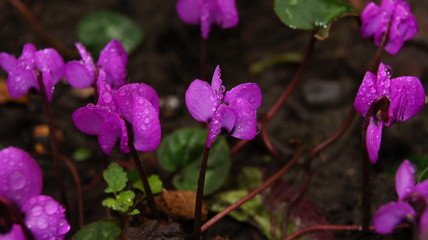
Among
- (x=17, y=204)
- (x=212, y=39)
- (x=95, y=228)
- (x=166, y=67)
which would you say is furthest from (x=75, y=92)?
(x=17, y=204)

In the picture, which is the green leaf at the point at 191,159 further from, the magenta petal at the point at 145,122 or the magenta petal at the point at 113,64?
the magenta petal at the point at 145,122

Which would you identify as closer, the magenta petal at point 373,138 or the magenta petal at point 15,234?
the magenta petal at point 15,234

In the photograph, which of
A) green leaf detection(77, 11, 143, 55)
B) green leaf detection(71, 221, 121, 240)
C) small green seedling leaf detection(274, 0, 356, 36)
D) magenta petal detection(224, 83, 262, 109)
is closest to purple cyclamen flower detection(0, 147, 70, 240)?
green leaf detection(71, 221, 121, 240)

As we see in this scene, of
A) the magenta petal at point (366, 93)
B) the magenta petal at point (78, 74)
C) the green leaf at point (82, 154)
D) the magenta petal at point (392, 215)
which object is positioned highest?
the magenta petal at point (78, 74)

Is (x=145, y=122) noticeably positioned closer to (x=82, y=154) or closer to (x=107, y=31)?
(x=82, y=154)

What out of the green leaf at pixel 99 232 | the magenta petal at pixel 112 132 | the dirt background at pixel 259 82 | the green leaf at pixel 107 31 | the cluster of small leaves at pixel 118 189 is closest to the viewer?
the magenta petal at pixel 112 132

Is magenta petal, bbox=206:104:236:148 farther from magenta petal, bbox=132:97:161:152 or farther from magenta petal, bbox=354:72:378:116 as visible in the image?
magenta petal, bbox=354:72:378:116

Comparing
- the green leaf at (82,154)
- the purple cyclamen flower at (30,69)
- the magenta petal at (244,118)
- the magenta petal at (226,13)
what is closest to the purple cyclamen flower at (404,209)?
the magenta petal at (244,118)
